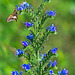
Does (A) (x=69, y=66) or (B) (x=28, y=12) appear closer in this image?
(B) (x=28, y=12)

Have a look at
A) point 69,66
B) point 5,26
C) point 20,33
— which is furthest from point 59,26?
point 5,26

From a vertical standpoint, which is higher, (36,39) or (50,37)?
(50,37)

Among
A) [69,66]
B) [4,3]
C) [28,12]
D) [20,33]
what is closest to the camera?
[28,12]

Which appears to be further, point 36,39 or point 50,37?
point 50,37

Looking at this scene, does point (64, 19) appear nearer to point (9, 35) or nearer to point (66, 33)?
point (66, 33)

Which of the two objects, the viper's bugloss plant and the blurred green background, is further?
the blurred green background

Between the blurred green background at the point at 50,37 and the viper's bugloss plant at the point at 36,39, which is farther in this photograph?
the blurred green background at the point at 50,37

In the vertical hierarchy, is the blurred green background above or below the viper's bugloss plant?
above

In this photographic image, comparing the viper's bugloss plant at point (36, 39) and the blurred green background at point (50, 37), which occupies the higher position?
the blurred green background at point (50, 37)
